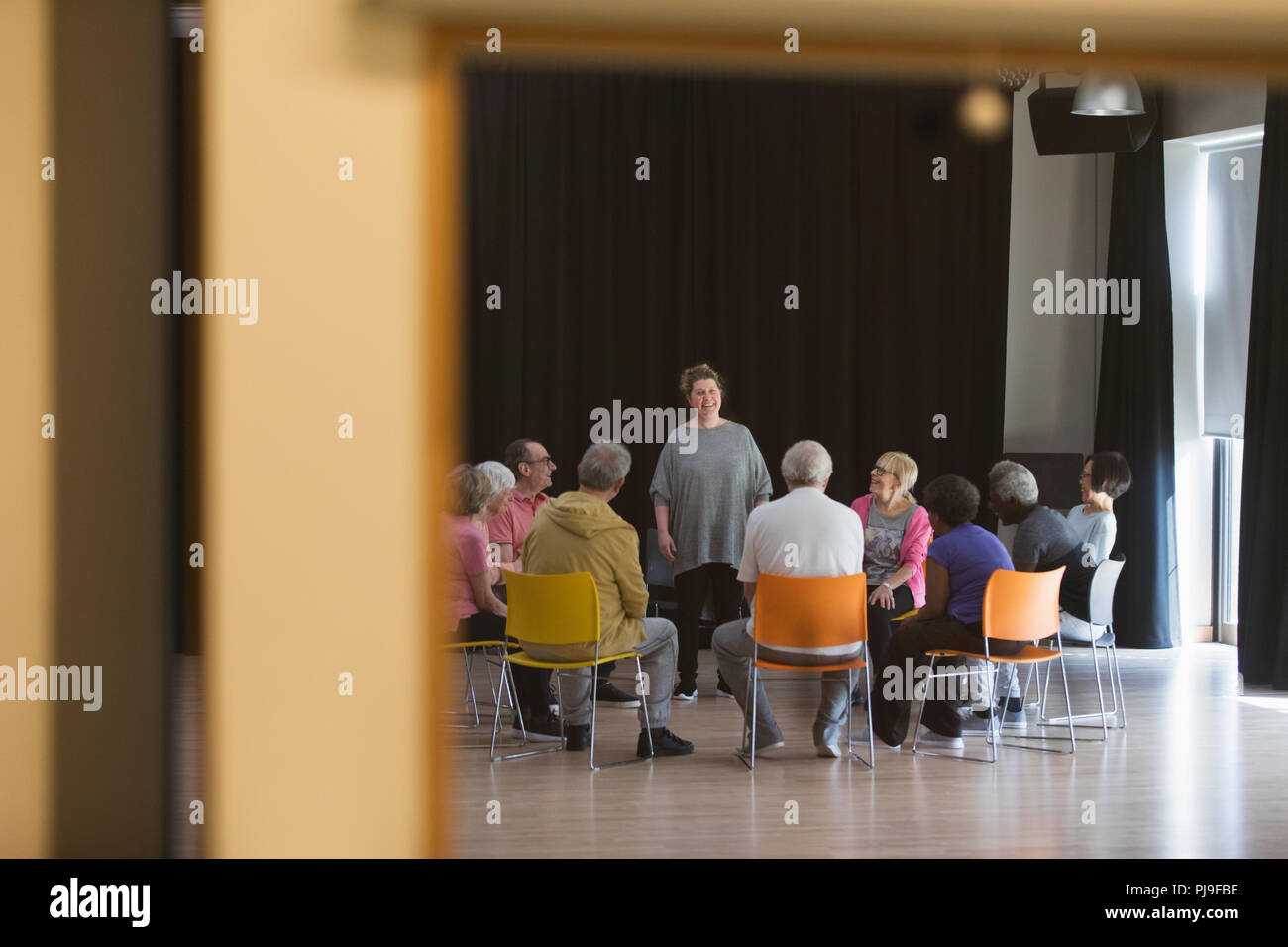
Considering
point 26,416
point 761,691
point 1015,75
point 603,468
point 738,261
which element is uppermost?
point 1015,75

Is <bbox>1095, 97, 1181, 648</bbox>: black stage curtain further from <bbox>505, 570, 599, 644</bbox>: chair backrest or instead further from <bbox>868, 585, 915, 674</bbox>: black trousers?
<bbox>505, 570, 599, 644</bbox>: chair backrest

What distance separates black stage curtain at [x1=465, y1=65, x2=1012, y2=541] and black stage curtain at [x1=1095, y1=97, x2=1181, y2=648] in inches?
31.3

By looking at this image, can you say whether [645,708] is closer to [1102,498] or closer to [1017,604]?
[1017,604]

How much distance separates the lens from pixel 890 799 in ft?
14.4

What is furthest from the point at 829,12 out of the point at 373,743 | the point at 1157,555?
the point at 1157,555

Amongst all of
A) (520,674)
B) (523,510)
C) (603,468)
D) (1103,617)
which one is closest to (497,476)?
(523,510)

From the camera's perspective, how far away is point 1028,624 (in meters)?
4.89

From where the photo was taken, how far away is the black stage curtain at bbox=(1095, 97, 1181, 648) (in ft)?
25.3

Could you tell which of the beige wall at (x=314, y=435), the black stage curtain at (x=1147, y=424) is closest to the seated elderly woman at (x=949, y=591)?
the beige wall at (x=314, y=435)

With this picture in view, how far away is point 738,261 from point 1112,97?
242 cm

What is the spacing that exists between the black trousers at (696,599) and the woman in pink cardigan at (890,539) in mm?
766

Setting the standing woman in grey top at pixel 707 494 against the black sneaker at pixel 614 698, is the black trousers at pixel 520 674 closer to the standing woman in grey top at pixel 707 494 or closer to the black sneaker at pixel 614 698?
the black sneaker at pixel 614 698
